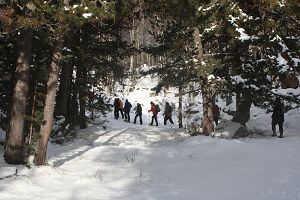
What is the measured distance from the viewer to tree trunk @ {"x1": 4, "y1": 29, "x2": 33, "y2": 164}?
38.1 ft

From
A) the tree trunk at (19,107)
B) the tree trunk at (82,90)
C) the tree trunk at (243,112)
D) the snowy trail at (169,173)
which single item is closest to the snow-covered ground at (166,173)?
the snowy trail at (169,173)

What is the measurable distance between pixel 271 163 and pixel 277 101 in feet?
23.1

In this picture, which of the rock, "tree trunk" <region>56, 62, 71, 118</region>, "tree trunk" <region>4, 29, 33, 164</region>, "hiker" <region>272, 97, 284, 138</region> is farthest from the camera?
"tree trunk" <region>56, 62, 71, 118</region>

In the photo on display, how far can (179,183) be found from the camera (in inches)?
376

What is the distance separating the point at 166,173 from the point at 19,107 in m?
4.04

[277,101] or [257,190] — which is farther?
[277,101]

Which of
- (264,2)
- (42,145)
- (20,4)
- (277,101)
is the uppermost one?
(264,2)

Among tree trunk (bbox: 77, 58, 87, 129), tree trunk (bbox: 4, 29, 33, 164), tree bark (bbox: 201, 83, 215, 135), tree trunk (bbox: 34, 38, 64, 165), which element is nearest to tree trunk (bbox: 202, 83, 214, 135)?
tree bark (bbox: 201, 83, 215, 135)

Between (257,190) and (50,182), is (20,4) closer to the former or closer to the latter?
(50,182)

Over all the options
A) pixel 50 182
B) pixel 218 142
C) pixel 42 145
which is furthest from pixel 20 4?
pixel 218 142

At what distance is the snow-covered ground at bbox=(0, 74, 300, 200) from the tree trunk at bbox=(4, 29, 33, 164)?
387 millimetres

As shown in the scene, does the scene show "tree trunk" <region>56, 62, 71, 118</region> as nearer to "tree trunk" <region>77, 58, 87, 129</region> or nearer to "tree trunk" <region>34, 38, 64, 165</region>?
"tree trunk" <region>77, 58, 87, 129</region>

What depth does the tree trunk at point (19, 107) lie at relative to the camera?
1162 centimetres

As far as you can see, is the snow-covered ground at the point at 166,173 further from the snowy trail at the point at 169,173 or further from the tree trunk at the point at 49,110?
the tree trunk at the point at 49,110
